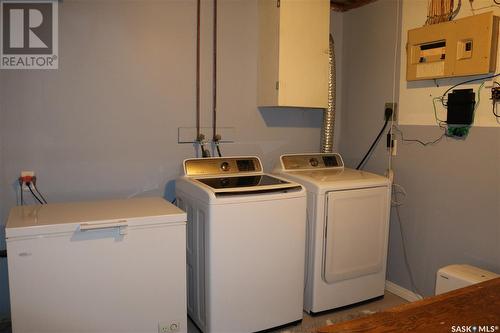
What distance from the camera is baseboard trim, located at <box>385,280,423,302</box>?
3.07 m

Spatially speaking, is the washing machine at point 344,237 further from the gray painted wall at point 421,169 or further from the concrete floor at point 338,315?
the gray painted wall at point 421,169

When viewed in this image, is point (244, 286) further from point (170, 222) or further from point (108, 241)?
point (108, 241)

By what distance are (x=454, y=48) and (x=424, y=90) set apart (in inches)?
15.4

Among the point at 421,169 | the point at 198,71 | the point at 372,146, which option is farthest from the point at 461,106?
the point at 198,71

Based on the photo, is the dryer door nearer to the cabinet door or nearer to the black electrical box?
the black electrical box

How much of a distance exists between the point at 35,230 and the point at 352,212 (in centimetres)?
192

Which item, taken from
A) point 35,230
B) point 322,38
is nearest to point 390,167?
point 322,38

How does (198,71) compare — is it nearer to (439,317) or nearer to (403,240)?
(403,240)

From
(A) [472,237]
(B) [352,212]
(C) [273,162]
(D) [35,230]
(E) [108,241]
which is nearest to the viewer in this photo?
(D) [35,230]

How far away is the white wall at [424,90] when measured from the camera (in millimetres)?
2496

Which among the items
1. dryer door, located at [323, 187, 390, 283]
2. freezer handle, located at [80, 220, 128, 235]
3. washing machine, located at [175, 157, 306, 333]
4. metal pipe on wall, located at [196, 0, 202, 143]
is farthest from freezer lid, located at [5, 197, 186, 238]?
dryer door, located at [323, 187, 390, 283]

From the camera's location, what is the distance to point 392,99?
3168 millimetres

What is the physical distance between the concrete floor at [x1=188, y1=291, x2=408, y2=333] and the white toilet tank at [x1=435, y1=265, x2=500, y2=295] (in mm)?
591

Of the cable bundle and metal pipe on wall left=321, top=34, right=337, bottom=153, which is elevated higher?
the cable bundle
